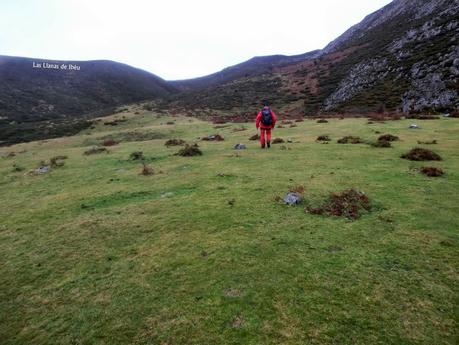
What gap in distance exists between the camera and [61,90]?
437 feet

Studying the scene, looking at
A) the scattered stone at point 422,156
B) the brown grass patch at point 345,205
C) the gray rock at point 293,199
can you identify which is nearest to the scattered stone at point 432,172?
the scattered stone at point 422,156

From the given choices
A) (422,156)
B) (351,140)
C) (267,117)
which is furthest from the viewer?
(351,140)

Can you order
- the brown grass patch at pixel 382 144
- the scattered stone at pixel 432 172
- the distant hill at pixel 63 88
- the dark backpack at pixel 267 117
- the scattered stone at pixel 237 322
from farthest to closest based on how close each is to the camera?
the distant hill at pixel 63 88
the dark backpack at pixel 267 117
the brown grass patch at pixel 382 144
the scattered stone at pixel 432 172
the scattered stone at pixel 237 322

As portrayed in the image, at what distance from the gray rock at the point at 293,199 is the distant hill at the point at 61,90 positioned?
198ft

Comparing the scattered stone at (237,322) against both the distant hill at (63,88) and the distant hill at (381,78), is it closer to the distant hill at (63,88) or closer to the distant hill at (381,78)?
the distant hill at (381,78)

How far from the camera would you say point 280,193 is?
11805 millimetres

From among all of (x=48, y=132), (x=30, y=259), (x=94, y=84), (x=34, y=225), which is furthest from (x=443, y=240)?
(x=94, y=84)

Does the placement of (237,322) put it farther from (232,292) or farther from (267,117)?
(267,117)

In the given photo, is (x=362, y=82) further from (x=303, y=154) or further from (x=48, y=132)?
(x=48, y=132)

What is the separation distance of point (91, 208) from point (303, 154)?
12.2 meters

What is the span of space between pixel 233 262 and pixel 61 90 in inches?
5894

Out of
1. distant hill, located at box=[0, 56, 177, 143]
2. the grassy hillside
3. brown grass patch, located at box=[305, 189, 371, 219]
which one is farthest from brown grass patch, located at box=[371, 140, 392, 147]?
distant hill, located at box=[0, 56, 177, 143]

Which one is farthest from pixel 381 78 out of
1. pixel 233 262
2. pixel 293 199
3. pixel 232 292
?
pixel 232 292

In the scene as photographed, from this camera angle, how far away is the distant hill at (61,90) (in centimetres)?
9465
